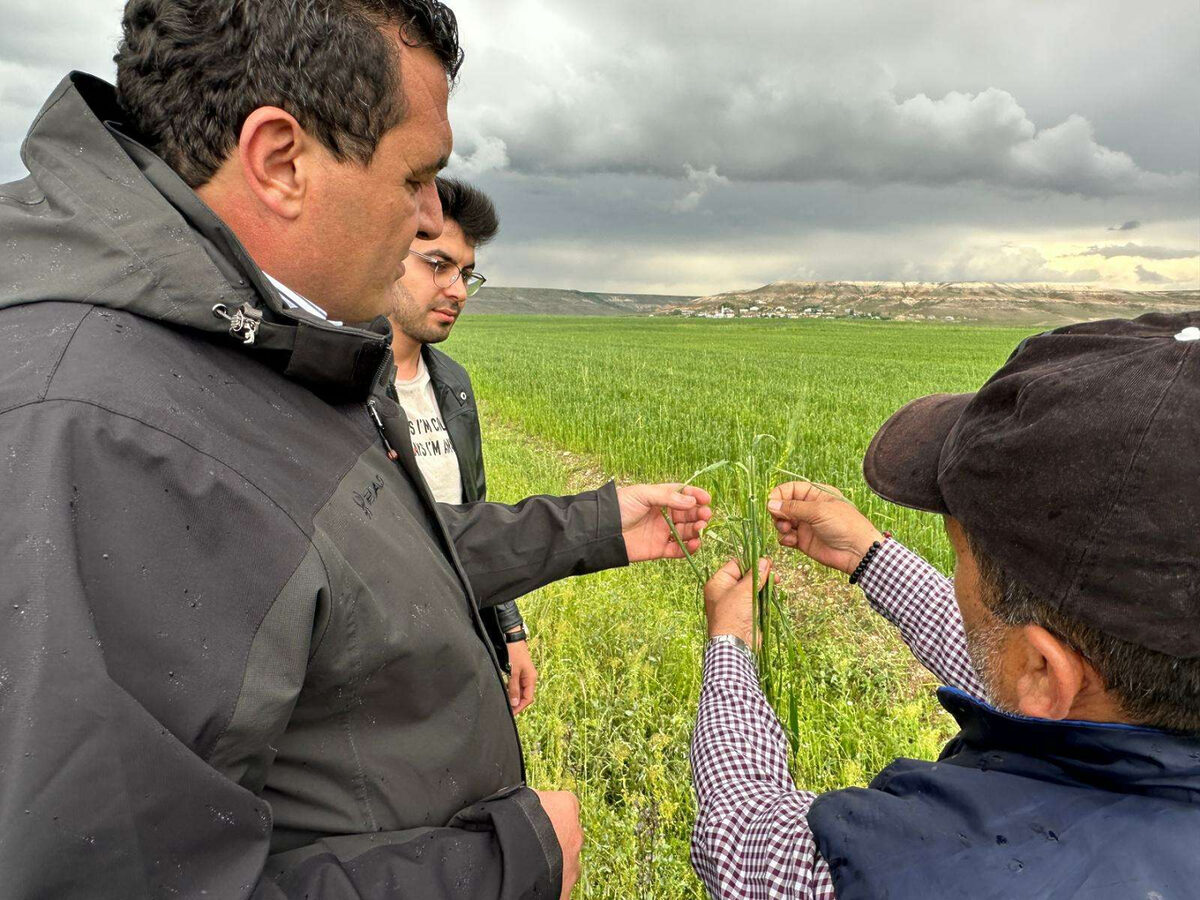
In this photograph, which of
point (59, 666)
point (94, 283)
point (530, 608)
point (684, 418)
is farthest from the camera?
point (684, 418)

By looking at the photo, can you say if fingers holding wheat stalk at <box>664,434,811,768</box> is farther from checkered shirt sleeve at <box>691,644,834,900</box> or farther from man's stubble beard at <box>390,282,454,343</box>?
man's stubble beard at <box>390,282,454,343</box>

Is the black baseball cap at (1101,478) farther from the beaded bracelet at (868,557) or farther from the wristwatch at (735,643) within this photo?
the beaded bracelet at (868,557)

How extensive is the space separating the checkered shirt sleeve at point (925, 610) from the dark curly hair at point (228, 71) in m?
1.81

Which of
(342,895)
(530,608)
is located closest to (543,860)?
(342,895)

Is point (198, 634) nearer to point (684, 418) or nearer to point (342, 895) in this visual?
point (342, 895)

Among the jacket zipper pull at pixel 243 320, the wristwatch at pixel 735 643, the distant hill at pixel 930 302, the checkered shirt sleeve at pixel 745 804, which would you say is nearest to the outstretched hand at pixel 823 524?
the wristwatch at pixel 735 643

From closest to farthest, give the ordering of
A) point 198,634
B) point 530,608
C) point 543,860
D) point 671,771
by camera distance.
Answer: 1. point 198,634
2. point 543,860
3. point 671,771
4. point 530,608

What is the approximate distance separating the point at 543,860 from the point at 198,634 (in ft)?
2.43

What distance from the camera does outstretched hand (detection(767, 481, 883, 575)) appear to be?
235cm

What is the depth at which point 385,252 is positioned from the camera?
1.49m

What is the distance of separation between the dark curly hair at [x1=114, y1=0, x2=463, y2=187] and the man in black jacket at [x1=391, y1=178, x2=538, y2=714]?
5.56 feet

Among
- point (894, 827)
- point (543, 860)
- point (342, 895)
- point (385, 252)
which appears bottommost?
point (543, 860)

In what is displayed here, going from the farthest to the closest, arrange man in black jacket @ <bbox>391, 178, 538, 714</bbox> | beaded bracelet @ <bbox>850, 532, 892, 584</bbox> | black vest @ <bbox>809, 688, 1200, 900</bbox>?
man in black jacket @ <bbox>391, 178, 538, 714</bbox>
beaded bracelet @ <bbox>850, 532, 892, 584</bbox>
black vest @ <bbox>809, 688, 1200, 900</bbox>

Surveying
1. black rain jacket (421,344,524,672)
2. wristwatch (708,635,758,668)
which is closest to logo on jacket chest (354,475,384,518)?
wristwatch (708,635,758,668)
